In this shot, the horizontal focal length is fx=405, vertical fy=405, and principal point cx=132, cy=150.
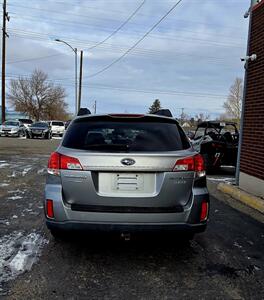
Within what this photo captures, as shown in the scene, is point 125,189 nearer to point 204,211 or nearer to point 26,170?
point 204,211

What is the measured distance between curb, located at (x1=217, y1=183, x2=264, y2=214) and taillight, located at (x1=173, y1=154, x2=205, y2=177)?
131 inches

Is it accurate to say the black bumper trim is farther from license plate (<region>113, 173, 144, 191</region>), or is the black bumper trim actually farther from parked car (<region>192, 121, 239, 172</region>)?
parked car (<region>192, 121, 239, 172</region>)

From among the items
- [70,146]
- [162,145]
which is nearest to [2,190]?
[70,146]

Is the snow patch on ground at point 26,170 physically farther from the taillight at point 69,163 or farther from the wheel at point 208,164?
the taillight at point 69,163

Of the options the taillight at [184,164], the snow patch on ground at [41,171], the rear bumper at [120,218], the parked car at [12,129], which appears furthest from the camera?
the parked car at [12,129]

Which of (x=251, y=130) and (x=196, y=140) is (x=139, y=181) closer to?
(x=251, y=130)

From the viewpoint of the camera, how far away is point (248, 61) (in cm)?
920

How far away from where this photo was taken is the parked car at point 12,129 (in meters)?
34.9

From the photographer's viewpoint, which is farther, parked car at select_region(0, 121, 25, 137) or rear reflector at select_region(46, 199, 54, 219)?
parked car at select_region(0, 121, 25, 137)

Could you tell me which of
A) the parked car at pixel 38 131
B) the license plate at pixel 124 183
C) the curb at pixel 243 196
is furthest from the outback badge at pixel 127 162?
the parked car at pixel 38 131

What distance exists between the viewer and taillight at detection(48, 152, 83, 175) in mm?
4109

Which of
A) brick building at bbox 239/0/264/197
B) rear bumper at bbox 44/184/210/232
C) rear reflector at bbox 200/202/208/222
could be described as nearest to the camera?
rear bumper at bbox 44/184/210/232

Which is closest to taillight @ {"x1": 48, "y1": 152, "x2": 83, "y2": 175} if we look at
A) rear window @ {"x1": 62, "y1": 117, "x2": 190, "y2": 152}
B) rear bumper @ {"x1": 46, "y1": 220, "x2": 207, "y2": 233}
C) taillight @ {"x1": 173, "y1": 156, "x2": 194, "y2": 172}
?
rear window @ {"x1": 62, "y1": 117, "x2": 190, "y2": 152}

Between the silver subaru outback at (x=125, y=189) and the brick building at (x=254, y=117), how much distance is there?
4335 millimetres
